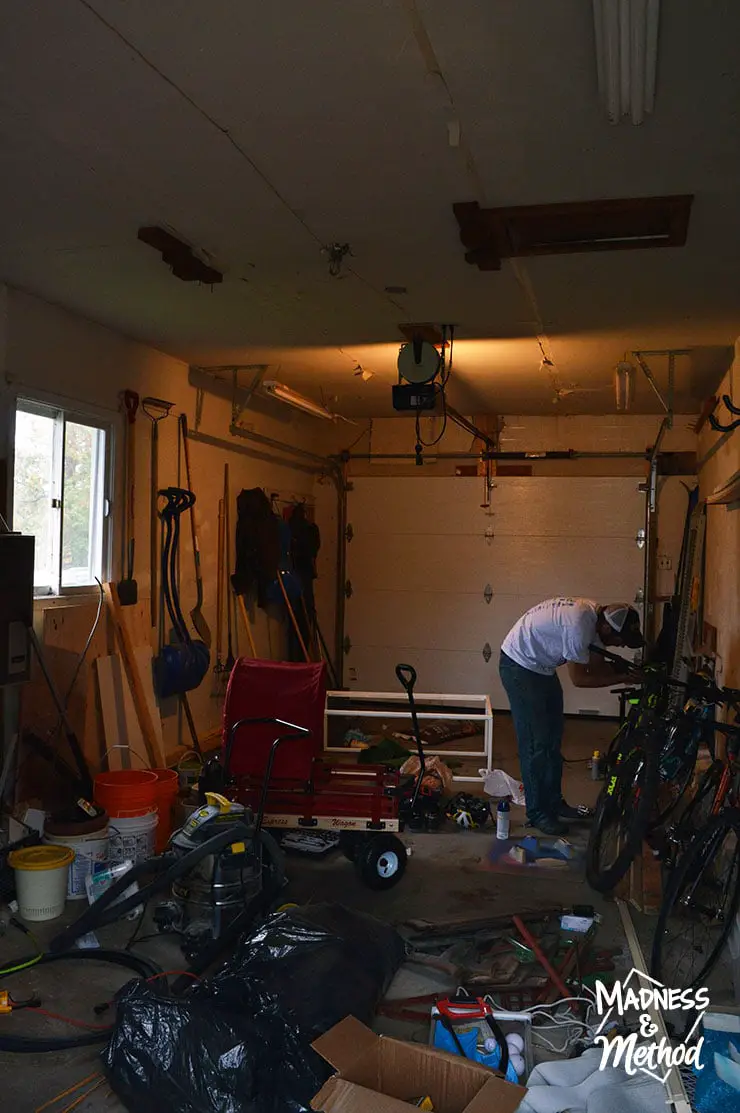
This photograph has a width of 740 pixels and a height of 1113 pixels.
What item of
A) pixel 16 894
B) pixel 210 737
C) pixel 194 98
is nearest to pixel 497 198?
pixel 194 98

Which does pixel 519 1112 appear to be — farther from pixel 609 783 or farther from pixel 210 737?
pixel 210 737

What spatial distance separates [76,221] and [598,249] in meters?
2.05

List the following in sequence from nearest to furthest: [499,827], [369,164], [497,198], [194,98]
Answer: [194,98] < [369,164] < [497,198] < [499,827]

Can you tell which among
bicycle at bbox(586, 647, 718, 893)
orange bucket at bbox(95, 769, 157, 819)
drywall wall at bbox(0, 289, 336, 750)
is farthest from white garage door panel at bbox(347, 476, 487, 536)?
orange bucket at bbox(95, 769, 157, 819)

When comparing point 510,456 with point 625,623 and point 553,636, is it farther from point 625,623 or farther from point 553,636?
point 625,623

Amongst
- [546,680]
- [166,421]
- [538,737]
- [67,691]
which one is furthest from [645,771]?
[166,421]

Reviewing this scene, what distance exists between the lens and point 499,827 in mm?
4578

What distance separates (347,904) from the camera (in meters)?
3.72

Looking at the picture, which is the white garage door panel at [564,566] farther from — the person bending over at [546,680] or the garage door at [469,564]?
the person bending over at [546,680]

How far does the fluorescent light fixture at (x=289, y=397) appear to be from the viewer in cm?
618

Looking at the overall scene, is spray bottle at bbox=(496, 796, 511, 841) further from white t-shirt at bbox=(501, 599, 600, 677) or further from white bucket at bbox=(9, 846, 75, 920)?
white bucket at bbox=(9, 846, 75, 920)

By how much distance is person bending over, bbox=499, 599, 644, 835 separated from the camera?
4.60m

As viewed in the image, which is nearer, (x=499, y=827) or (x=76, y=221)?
(x=76, y=221)

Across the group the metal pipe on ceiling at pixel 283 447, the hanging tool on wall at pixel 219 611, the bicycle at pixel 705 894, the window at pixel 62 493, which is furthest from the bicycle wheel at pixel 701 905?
the metal pipe on ceiling at pixel 283 447
